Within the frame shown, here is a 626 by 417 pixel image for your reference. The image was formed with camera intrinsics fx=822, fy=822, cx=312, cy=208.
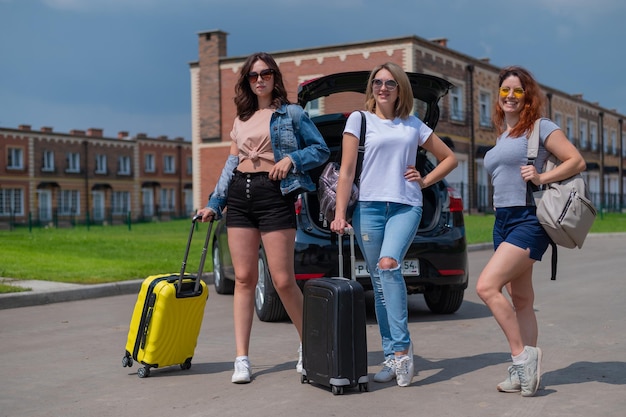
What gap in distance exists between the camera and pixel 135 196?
7438 cm

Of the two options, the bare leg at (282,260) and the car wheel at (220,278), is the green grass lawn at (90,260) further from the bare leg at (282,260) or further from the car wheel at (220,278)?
the bare leg at (282,260)

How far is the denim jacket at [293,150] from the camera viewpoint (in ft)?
17.2

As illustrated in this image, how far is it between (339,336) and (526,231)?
48.9 inches

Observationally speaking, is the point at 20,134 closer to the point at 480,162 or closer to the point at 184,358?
the point at 480,162

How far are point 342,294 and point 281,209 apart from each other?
2.61 ft

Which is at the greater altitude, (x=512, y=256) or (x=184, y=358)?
(x=512, y=256)

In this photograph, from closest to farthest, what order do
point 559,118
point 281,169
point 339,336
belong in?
1. point 339,336
2. point 281,169
3. point 559,118

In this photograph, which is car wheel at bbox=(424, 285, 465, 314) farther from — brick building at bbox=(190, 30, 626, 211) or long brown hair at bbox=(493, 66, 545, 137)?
brick building at bbox=(190, 30, 626, 211)

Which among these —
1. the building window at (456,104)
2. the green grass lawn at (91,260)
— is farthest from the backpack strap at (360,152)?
the building window at (456,104)

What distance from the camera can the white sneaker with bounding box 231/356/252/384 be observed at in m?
5.22

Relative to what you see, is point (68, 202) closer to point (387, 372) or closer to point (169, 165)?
point (169, 165)

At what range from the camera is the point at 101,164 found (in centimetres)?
7050

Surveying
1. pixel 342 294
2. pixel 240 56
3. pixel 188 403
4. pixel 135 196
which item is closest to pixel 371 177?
pixel 342 294

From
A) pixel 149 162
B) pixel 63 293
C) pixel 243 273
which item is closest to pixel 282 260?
pixel 243 273
